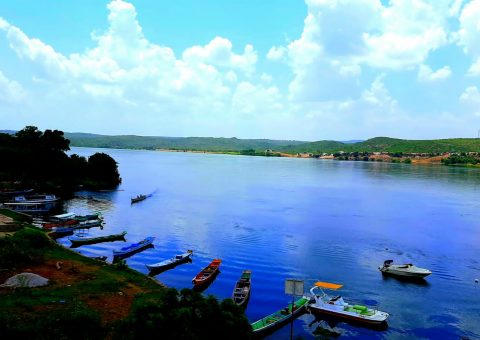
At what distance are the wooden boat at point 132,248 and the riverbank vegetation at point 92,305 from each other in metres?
7.58

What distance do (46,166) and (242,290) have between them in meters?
93.4

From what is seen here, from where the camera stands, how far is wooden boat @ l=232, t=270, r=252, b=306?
39.5 meters

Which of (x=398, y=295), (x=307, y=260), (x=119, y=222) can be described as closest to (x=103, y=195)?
(x=119, y=222)

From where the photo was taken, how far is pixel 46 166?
11600cm

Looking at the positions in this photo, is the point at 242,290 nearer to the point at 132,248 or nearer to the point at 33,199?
the point at 132,248

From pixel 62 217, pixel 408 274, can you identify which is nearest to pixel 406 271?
pixel 408 274

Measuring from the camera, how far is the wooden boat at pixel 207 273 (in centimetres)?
4441

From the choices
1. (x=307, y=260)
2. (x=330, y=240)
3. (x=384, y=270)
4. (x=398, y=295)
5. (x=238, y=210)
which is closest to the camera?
(x=398, y=295)

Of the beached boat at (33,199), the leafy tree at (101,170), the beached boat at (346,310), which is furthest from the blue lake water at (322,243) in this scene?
the leafy tree at (101,170)

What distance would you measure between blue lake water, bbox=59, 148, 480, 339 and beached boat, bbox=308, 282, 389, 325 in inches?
38.4

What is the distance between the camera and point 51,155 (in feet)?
384

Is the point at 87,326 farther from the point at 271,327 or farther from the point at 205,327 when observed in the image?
the point at 271,327

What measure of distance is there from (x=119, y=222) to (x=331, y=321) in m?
51.8

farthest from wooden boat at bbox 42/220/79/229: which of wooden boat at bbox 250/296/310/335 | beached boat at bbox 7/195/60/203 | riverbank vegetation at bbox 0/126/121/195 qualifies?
wooden boat at bbox 250/296/310/335
